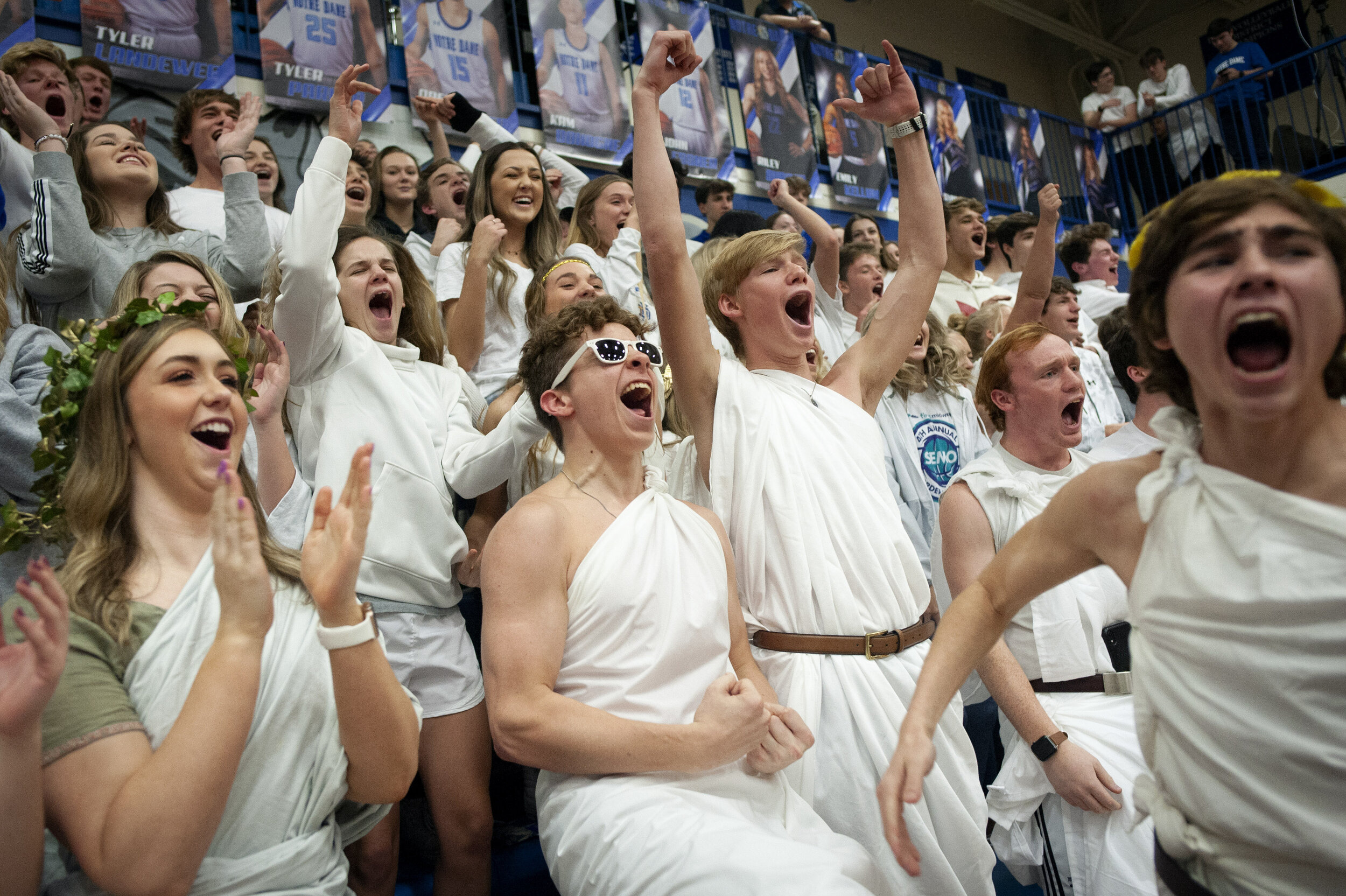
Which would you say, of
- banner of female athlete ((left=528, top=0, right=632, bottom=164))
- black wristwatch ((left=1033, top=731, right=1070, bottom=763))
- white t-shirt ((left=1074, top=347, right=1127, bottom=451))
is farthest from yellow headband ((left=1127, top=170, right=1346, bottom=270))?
banner of female athlete ((left=528, top=0, right=632, bottom=164))

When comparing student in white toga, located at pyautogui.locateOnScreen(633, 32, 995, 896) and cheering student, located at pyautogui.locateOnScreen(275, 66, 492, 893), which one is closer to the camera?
student in white toga, located at pyautogui.locateOnScreen(633, 32, 995, 896)

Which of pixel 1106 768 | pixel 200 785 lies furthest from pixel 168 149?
pixel 1106 768

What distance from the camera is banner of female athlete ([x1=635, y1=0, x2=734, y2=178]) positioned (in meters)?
7.71

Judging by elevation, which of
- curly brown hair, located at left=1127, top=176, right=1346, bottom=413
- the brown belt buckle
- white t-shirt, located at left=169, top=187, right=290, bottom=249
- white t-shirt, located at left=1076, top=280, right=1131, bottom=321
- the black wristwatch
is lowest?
the black wristwatch

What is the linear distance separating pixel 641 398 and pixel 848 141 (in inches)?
Result: 301

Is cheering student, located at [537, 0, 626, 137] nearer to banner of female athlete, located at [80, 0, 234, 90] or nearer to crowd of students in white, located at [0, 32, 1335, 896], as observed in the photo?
banner of female athlete, located at [80, 0, 234, 90]

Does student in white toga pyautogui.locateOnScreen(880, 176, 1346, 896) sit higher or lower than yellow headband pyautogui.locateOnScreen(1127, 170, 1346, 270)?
lower

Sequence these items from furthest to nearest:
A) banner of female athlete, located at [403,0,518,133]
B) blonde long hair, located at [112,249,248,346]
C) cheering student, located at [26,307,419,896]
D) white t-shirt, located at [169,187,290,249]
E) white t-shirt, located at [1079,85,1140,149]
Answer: white t-shirt, located at [1079,85,1140,149] → banner of female athlete, located at [403,0,518,133] → white t-shirt, located at [169,187,290,249] → blonde long hair, located at [112,249,248,346] → cheering student, located at [26,307,419,896]

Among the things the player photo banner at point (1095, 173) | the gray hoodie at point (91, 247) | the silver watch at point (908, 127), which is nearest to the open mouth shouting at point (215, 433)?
the gray hoodie at point (91, 247)

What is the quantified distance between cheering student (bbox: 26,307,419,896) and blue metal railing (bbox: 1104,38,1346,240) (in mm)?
11147

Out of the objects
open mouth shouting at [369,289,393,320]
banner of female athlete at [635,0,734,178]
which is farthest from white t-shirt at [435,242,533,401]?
banner of female athlete at [635,0,734,178]

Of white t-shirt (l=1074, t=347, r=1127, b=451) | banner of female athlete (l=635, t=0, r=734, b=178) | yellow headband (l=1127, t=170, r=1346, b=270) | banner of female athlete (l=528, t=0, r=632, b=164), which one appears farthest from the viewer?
banner of female athlete (l=635, t=0, r=734, b=178)

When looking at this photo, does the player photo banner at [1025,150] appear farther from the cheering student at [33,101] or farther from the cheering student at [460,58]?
the cheering student at [33,101]

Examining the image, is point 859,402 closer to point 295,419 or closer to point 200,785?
point 295,419
